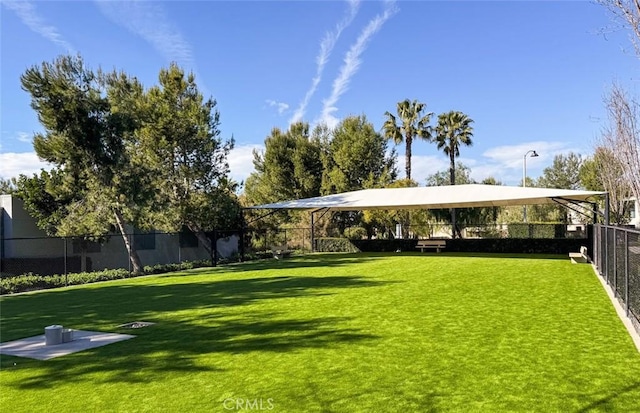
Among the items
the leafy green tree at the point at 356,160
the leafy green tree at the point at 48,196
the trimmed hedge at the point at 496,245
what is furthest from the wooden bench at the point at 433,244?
the leafy green tree at the point at 48,196

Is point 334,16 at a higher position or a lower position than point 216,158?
higher

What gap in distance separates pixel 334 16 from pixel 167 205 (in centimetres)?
1101

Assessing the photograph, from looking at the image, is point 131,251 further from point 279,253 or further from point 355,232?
point 355,232

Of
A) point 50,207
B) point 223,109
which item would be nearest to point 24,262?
point 50,207

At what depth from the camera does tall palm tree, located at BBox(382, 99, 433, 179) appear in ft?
116

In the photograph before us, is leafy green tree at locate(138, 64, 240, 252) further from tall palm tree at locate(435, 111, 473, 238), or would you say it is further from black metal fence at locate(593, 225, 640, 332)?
tall palm tree at locate(435, 111, 473, 238)

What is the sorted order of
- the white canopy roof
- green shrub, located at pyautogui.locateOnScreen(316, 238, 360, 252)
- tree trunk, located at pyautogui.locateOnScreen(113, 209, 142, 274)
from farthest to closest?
green shrub, located at pyautogui.locateOnScreen(316, 238, 360, 252), tree trunk, located at pyautogui.locateOnScreen(113, 209, 142, 274), the white canopy roof

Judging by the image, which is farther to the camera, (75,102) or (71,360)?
(75,102)

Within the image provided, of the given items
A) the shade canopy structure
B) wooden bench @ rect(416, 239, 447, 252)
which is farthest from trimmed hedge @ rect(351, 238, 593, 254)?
the shade canopy structure

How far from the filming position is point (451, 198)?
19797 mm

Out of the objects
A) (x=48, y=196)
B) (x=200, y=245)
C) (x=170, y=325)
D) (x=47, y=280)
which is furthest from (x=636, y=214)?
(x=48, y=196)

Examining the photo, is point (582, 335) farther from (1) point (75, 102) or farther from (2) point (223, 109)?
(2) point (223, 109)

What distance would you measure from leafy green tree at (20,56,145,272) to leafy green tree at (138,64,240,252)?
2.08 metres

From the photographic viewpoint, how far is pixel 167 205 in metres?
21.2
